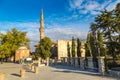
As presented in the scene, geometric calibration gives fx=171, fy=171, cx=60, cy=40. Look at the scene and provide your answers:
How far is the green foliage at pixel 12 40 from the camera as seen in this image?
56.8 metres

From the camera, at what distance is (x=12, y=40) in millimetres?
58000

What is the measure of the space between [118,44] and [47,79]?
14.9 m

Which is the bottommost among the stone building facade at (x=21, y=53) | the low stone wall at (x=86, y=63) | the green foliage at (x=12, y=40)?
the low stone wall at (x=86, y=63)

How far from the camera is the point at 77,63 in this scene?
3231 centimetres

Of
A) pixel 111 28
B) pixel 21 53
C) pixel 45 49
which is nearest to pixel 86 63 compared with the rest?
pixel 111 28

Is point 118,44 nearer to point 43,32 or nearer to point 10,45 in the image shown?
point 43,32

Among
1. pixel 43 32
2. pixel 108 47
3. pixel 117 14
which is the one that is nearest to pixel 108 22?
pixel 117 14

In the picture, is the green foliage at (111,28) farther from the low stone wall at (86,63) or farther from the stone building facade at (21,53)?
the stone building facade at (21,53)

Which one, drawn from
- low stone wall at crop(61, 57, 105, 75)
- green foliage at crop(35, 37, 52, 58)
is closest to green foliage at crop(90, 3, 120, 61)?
low stone wall at crop(61, 57, 105, 75)

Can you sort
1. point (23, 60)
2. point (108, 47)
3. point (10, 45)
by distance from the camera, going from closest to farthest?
point (108, 47) < point (23, 60) < point (10, 45)

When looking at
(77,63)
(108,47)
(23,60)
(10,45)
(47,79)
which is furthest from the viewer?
(10,45)

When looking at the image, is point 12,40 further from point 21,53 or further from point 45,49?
point 45,49

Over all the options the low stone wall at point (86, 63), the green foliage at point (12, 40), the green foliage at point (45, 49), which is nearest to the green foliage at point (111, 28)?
the low stone wall at point (86, 63)

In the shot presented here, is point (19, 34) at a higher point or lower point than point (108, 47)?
higher
